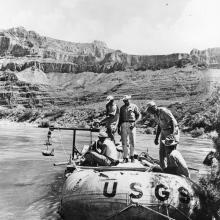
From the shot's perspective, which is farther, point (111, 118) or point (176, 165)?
point (111, 118)

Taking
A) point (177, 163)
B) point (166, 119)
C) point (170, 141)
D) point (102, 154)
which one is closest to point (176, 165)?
point (177, 163)

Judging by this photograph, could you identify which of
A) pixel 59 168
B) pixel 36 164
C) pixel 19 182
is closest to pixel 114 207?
pixel 19 182

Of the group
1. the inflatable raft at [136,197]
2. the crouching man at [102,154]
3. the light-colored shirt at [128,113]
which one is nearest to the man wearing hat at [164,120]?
the crouching man at [102,154]

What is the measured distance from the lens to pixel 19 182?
2119 centimetres

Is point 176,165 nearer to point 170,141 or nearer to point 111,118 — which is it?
Result: point 170,141

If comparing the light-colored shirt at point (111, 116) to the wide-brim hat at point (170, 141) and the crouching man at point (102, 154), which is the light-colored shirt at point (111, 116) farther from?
the wide-brim hat at point (170, 141)

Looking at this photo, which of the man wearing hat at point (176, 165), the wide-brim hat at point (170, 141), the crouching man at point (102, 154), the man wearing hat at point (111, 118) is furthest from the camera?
the man wearing hat at point (111, 118)

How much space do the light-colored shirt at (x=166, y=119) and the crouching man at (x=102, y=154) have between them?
1.83 meters

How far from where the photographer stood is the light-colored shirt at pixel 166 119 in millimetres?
12023

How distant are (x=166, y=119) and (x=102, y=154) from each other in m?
2.46

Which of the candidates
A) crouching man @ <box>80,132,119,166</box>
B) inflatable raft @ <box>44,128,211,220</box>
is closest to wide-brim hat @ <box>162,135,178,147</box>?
inflatable raft @ <box>44,128,211,220</box>

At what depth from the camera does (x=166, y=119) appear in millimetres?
12172

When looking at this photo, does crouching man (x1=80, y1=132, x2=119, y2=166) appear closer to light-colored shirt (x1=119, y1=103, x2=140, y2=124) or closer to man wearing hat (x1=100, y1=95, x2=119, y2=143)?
light-colored shirt (x1=119, y1=103, x2=140, y2=124)

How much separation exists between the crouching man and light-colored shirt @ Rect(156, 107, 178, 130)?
183cm
